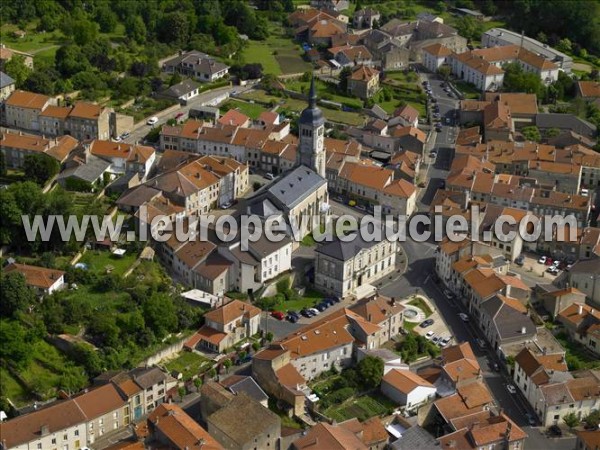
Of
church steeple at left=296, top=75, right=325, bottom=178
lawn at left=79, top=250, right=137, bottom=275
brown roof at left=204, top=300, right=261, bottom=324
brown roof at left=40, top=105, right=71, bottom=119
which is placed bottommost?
brown roof at left=204, top=300, right=261, bottom=324

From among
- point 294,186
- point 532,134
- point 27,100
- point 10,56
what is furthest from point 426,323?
point 10,56

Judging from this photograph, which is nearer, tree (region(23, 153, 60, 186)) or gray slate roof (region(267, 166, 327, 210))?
gray slate roof (region(267, 166, 327, 210))

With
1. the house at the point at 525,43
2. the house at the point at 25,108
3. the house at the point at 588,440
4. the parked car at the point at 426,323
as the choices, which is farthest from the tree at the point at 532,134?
the house at the point at 25,108

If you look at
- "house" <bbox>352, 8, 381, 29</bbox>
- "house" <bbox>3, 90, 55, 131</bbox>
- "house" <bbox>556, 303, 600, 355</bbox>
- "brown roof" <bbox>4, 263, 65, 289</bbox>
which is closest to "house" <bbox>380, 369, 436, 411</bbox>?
"house" <bbox>556, 303, 600, 355</bbox>

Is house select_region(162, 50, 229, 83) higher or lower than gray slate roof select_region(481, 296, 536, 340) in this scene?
higher

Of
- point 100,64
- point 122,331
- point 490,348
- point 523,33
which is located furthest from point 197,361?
point 523,33

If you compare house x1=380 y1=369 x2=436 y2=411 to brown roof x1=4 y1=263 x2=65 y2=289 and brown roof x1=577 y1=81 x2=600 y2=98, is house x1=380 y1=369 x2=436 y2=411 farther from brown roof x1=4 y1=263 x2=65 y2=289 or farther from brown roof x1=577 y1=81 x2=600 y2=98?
brown roof x1=577 y1=81 x2=600 y2=98
